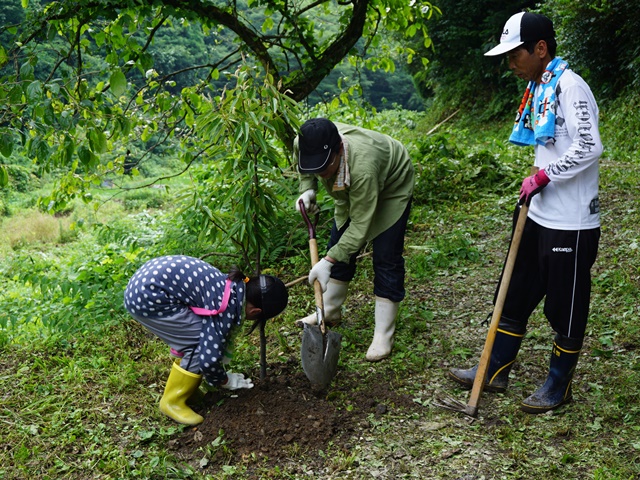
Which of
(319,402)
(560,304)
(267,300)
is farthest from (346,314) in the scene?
(560,304)

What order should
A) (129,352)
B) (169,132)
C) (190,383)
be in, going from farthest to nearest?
(169,132), (129,352), (190,383)

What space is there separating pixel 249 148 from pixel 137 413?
67.1 inches

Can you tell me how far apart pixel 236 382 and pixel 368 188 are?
1420mm

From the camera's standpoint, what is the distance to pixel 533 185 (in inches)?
114

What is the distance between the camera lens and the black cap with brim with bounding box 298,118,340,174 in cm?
326

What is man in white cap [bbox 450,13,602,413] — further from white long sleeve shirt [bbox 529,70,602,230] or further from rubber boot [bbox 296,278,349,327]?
rubber boot [bbox 296,278,349,327]

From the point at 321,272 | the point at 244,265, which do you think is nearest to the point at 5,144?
the point at 321,272

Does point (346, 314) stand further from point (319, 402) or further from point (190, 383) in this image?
point (190, 383)

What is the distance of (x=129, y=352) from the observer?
168 inches

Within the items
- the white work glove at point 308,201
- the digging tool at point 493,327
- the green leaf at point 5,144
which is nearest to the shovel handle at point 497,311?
the digging tool at point 493,327

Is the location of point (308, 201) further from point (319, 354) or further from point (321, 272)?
point (319, 354)

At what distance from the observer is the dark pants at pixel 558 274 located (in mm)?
2904

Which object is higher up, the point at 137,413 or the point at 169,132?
the point at 169,132

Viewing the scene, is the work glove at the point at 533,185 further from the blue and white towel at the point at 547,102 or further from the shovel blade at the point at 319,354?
the shovel blade at the point at 319,354
